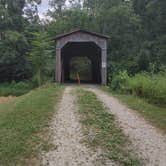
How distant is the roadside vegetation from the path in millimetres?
2125

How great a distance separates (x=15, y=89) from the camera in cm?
2322

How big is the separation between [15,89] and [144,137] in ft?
62.1

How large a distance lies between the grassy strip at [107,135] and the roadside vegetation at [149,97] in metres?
1.22

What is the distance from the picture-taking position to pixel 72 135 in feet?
18.5

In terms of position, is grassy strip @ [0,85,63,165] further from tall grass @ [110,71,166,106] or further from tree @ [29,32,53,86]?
tree @ [29,32,53,86]

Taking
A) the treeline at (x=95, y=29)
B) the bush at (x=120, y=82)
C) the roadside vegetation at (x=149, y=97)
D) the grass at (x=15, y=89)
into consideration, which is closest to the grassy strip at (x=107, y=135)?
the roadside vegetation at (x=149, y=97)

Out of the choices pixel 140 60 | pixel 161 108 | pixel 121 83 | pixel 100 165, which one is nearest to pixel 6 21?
pixel 140 60

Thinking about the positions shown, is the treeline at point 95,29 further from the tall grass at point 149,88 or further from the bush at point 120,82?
the tall grass at point 149,88

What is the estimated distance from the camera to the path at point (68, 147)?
434 cm

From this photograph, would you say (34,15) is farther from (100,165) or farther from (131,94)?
(100,165)

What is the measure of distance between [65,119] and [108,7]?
74.3 ft

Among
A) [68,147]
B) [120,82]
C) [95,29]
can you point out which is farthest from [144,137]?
[95,29]

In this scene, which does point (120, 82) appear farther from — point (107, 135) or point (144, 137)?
point (107, 135)

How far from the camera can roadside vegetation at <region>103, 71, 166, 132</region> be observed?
25.3 feet
